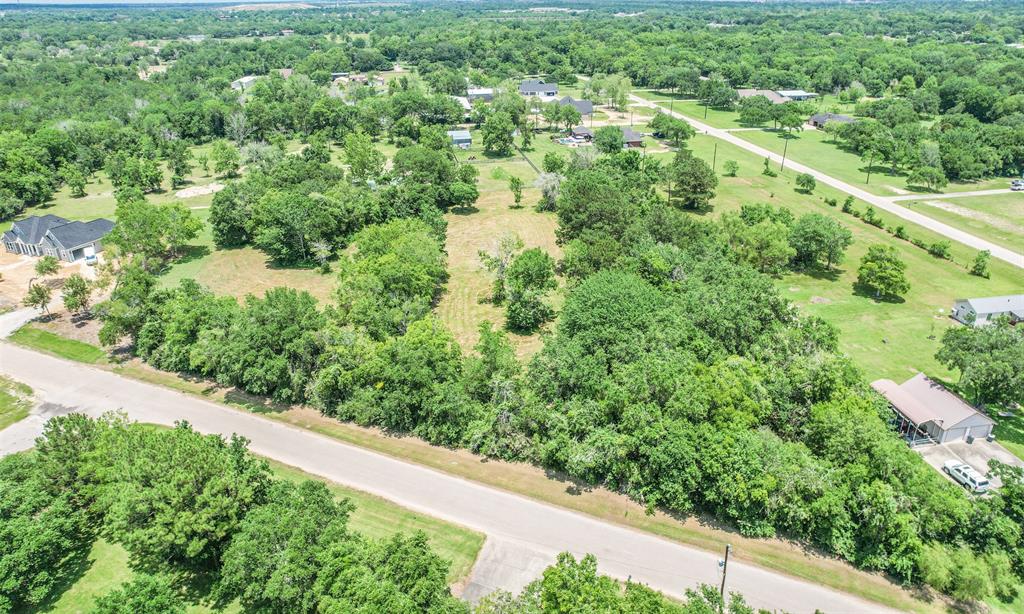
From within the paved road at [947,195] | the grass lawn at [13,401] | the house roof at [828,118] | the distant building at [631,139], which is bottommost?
the grass lawn at [13,401]

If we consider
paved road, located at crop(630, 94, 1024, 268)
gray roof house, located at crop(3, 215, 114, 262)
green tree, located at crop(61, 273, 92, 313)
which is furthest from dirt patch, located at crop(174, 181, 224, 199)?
paved road, located at crop(630, 94, 1024, 268)

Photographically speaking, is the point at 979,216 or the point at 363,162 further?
the point at 363,162

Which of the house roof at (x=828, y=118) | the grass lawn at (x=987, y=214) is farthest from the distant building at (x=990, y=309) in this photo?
the house roof at (x=828, y=118)

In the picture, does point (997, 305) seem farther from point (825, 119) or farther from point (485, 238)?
point (825, 119)

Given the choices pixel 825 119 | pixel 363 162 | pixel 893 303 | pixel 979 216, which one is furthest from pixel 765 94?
pixel 363 162

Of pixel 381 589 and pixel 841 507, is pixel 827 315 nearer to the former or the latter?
pixel 841 507

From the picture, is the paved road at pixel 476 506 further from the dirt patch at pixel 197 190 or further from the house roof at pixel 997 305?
the dirt patch at pixel 197 190
